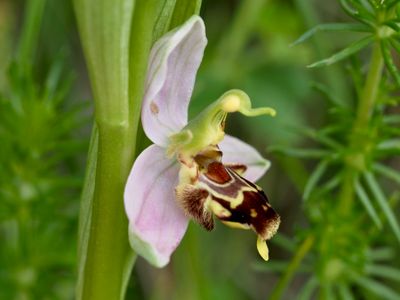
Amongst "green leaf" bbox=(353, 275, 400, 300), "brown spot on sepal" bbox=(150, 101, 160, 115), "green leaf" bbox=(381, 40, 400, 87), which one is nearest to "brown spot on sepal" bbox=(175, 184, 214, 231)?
"brown spot on sepal" bbox=(150, 101, 160, 115)

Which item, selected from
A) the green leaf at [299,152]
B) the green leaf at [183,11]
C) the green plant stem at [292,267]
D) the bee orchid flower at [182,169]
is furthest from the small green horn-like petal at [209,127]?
the green plant stem at [292,267]

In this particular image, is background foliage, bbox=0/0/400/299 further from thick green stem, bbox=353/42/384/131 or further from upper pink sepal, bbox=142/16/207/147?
upper pink sepal, bbox=142/16/207/147

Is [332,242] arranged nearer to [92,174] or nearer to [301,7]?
[301,7]

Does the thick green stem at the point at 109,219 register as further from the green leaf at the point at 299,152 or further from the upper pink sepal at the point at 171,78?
the green leaf at the point at 299,152

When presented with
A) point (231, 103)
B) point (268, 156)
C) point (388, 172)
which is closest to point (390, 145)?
point (388, 172)

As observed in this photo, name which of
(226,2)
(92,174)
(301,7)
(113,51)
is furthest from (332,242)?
(226,2)

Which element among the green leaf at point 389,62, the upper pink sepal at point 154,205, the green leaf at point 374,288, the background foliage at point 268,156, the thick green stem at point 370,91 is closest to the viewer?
the upper pink sepal at point 154,205
